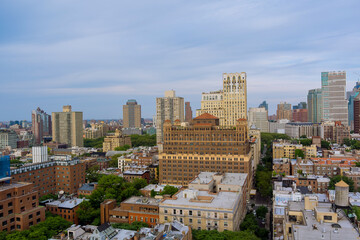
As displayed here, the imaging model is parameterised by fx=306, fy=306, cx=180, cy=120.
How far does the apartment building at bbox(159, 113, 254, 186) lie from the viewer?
4643 inches

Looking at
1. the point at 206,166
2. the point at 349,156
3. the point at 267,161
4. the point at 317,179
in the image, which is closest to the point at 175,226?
the point at 206,166

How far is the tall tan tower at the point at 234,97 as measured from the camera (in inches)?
6693

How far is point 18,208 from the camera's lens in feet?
240

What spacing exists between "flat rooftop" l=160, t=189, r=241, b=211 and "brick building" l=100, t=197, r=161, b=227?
479cm

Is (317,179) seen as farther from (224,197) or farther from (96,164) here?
(96,164)

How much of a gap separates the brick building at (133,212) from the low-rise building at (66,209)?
9.74 metres

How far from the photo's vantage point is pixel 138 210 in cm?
7812

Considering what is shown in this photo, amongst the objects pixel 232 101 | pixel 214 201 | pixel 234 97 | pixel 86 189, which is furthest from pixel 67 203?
pixel 234 97

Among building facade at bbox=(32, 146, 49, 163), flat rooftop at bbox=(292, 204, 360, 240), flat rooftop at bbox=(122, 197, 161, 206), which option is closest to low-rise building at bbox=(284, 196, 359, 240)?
flat rooftop at bbox=(292, 204, 360, 240)

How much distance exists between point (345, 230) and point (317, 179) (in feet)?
203

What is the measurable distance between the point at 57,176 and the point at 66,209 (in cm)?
3209

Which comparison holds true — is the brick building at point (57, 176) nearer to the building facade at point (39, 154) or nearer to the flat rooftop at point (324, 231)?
the building facade at point (39, 154)

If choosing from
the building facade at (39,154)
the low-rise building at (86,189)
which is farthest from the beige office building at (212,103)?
the building facade at (39,154)

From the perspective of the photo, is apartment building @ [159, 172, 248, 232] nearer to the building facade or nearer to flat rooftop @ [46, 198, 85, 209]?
flat rooftop @ [46, 198, 85, 209]
